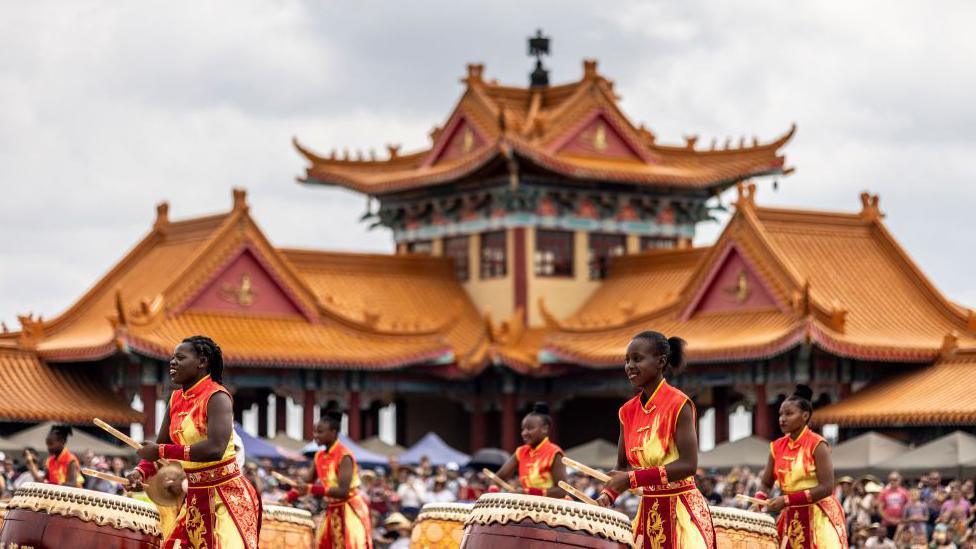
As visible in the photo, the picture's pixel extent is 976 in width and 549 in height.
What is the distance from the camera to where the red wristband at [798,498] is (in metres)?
13.2

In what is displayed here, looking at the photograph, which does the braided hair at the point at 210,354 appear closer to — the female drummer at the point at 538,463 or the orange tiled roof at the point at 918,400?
the female drummer at the point at 538,463

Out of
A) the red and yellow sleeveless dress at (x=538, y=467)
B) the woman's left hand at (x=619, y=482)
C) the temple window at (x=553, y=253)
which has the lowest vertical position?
the woman's left hand at (x=619, y=482)

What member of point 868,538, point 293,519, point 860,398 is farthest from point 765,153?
point 293,519

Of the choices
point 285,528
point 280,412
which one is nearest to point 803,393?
point 285,528

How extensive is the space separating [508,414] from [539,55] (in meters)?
9.78

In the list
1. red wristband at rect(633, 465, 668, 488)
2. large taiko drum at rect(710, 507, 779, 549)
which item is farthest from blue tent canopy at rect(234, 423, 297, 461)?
red wristband at rect(633, 465, 668, 488)

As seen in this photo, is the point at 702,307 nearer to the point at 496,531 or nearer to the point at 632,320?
the point at 632,320

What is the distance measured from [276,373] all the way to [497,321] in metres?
5.34

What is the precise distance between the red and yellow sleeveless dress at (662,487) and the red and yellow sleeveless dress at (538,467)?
4.66 metres

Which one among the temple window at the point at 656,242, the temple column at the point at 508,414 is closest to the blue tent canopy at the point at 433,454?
the temple column at the point at 508,414

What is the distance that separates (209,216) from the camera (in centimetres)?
4072

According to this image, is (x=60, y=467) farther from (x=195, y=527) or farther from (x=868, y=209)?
(x=868, y=209)

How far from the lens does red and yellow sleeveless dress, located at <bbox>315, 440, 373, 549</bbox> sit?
Answer: 15531mm

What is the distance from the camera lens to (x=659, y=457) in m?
10.6
